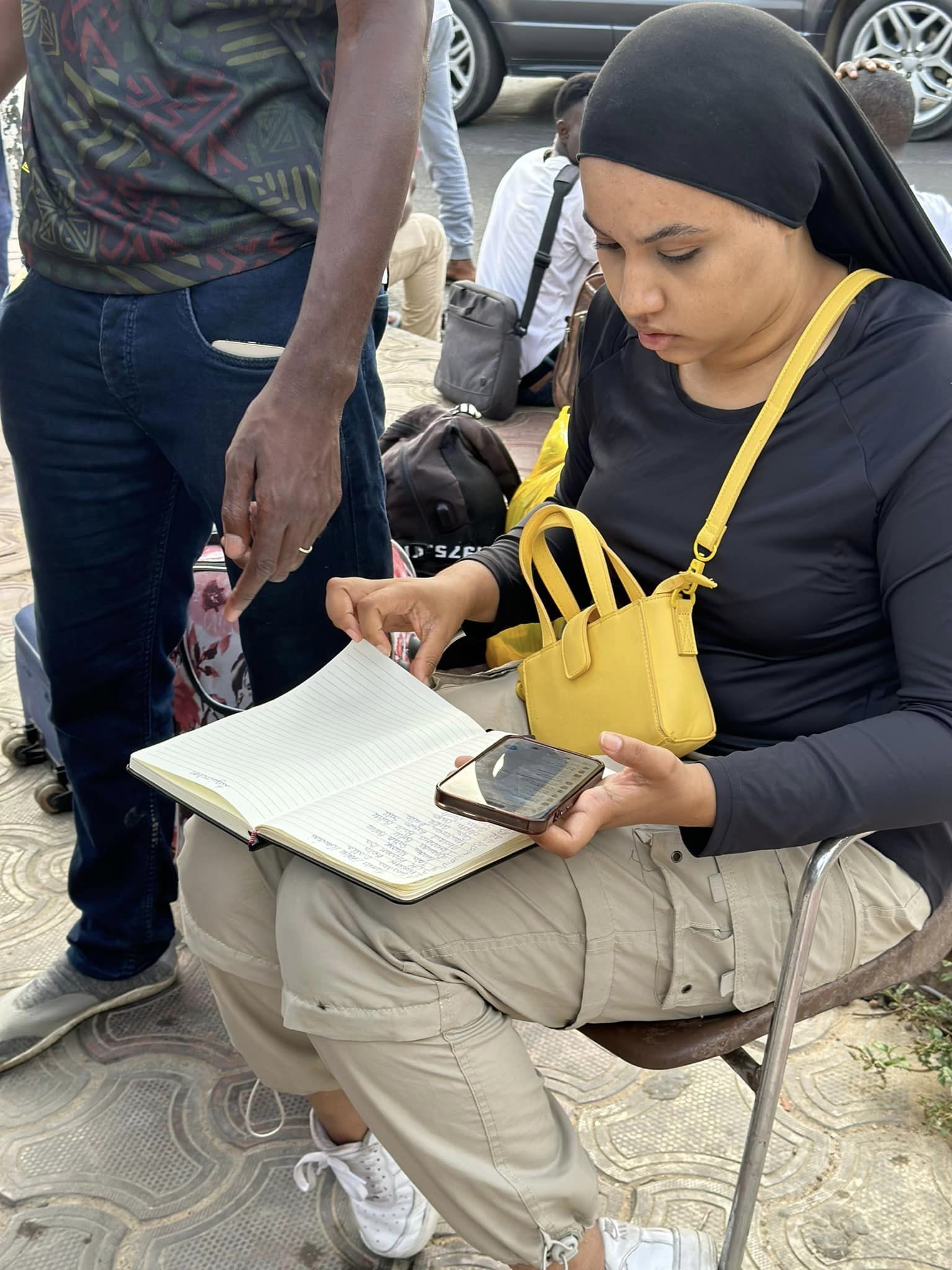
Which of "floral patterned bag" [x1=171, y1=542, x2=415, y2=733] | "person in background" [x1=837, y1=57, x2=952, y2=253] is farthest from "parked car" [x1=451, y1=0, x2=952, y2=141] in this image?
"floral patterned bag" [x1=171, y1=542, x2=415, y2=733]

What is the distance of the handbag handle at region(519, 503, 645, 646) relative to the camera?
156 cm

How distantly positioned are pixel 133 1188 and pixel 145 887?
48 cm

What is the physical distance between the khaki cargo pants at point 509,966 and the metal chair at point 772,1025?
21mm

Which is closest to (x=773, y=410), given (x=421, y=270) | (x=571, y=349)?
(x=571, y=349)

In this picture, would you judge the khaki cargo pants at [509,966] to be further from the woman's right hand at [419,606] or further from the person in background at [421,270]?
the person in background at [421,270]

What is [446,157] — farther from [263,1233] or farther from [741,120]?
[263,1233]

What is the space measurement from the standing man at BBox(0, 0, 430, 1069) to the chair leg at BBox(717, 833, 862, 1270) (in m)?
0.74

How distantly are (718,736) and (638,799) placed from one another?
1.03 feet

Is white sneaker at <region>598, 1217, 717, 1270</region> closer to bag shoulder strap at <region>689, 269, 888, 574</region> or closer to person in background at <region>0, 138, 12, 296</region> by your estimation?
bag shoulder strap at <region>689, 269, 888, 574</region>

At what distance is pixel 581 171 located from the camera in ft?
4.81

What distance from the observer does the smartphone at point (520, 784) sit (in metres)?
1.30

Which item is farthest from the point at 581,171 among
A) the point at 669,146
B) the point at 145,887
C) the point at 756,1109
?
the point at 145,887

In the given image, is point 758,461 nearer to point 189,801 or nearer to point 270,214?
point 270,214

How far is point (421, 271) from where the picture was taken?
5.90m
